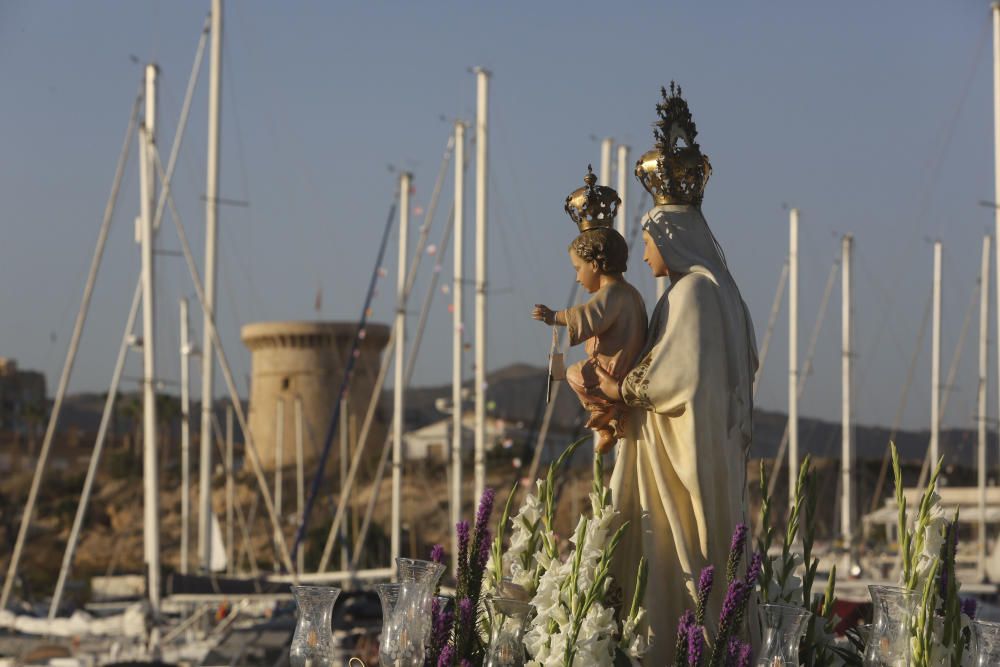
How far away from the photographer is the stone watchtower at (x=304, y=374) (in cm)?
6856

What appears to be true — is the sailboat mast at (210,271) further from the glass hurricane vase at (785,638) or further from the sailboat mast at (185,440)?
the glass hurricane vase at (785,638)

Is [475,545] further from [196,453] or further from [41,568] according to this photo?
[196,453]

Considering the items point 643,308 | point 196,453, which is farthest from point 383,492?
point 643,308

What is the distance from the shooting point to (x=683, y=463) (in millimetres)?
5125

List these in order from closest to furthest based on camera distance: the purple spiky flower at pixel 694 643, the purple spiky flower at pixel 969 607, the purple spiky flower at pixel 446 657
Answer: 1. the purple spiky flower at pixel 694 643
2. the purple spiky flower at pixel 446 657
3. the purple spiky flower at pixel 969 607

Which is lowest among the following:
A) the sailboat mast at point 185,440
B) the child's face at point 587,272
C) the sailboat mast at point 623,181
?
the sailboat mast at point 185,440

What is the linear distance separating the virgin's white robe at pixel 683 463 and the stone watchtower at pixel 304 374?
62477 millimetres

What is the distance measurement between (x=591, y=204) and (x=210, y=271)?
58.8ft

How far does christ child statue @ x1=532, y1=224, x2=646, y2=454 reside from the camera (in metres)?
5.31

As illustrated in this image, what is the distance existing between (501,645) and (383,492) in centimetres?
5921

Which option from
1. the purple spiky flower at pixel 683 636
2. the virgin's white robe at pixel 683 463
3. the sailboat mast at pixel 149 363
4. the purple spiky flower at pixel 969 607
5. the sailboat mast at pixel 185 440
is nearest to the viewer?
the purple spiky flower at pixel 683 636

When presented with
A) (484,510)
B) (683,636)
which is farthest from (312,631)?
(683,636)

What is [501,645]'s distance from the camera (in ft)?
14.2

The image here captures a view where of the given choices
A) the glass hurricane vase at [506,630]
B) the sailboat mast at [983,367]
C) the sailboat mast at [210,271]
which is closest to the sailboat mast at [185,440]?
the sailboat mast at [210,271]
